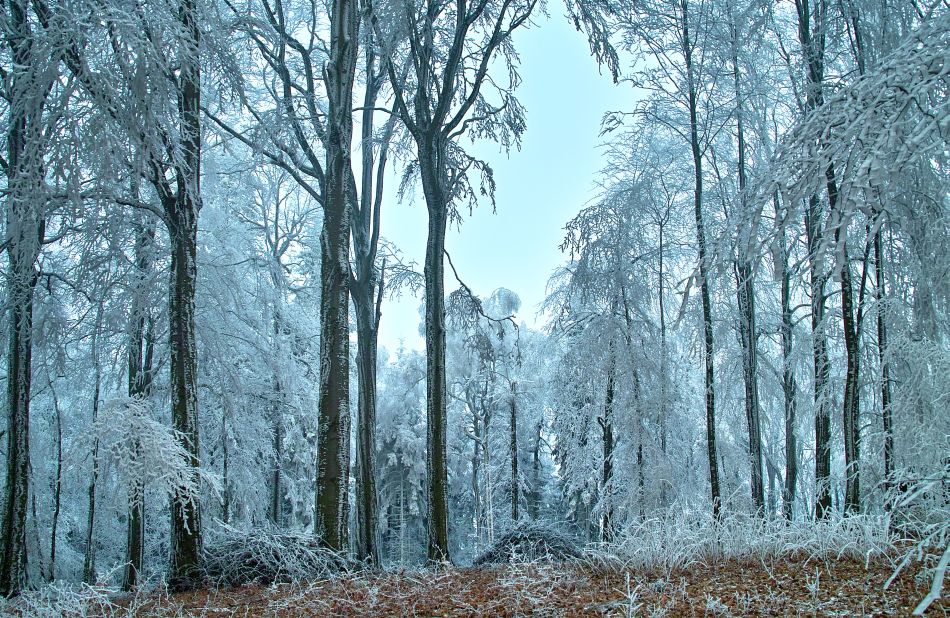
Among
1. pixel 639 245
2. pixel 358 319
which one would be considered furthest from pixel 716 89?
pixel 358 319

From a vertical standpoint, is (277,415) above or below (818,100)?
below

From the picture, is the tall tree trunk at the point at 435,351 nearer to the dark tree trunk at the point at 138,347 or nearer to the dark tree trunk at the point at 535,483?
the dark tree trunk at the point at 138,347

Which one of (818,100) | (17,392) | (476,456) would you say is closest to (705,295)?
(818,100)

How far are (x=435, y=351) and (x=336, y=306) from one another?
1.63 m

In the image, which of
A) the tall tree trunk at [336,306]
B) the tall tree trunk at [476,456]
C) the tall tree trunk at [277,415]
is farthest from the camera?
the tall tree trunk at [476,456]

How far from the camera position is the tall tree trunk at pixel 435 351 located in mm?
6703

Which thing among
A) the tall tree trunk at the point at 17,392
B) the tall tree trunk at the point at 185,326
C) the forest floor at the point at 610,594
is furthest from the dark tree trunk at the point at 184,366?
the tall tree trunk at the point at 17,392

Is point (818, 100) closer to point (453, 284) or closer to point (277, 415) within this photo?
point (453, 284)

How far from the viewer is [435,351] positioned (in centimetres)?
708

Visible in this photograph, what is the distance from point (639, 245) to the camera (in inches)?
441

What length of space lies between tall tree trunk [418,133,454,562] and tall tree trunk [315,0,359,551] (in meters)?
1.32

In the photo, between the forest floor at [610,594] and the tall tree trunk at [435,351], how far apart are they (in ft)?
7.53

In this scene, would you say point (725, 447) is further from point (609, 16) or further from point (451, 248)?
point (609, 16)

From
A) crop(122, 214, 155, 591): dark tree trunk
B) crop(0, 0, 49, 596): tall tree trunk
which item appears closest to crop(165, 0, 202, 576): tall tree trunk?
crop(122, 214, 155, 591): dark tree trunk
